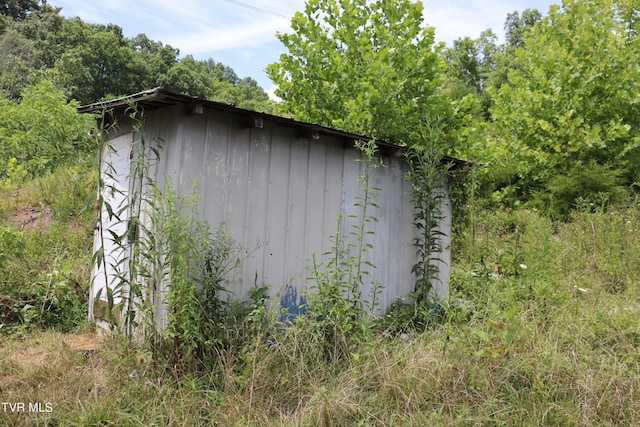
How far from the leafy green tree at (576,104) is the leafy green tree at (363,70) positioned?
10.9 ft

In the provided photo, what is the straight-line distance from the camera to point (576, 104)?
9.67m

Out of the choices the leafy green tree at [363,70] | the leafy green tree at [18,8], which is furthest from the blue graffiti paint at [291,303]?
the leafy green tree at [18,8]

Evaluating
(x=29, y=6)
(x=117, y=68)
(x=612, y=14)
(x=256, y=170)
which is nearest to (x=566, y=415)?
(x=256, y=170)

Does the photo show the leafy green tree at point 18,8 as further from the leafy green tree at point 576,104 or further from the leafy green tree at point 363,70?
the leafy green tree at point 576,104

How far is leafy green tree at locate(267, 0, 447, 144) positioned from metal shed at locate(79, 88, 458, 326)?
2.28 m

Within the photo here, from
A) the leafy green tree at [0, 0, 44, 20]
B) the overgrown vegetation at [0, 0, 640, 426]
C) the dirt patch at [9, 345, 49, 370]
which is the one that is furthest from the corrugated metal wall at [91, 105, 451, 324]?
the leafy green tree at [0, 0, 44, 20]

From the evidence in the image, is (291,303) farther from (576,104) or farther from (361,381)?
(576,104)

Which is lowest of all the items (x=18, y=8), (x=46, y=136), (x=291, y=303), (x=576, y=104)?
(x=291, y=303)

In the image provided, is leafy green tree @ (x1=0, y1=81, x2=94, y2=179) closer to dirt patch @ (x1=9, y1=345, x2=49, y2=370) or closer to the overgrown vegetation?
the overgrown vegetation

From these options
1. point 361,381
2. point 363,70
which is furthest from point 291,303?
point 363,70

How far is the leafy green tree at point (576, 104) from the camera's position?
31.8 feet

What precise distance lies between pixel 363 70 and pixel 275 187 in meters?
4.49

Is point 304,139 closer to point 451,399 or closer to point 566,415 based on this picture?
point 451,399

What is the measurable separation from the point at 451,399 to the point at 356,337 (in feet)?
3.08
